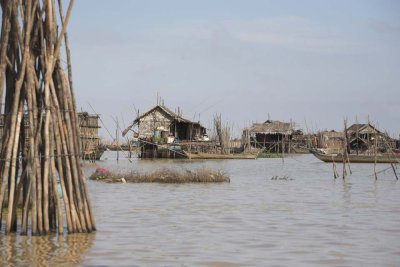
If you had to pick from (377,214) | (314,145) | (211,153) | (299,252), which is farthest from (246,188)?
(314,145)

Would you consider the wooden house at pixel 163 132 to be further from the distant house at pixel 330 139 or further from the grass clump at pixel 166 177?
the grass clump at pixel 166 177

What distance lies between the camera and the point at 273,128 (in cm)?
6975

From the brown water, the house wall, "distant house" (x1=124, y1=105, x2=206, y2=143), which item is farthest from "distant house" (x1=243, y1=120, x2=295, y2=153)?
the brown water

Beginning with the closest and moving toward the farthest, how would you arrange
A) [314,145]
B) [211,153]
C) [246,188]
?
1. [246,188]
2. [211,153]
3. [314,145]

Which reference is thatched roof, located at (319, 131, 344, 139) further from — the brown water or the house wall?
the brown water

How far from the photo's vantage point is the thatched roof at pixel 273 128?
69.2m

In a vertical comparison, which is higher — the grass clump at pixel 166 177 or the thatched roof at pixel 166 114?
the thatched roof at pixel 166 114

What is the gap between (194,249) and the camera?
397 inches

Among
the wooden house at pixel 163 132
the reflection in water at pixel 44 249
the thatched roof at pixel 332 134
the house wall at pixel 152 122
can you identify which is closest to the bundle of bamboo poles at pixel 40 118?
the reflection in water at pixel 44 249

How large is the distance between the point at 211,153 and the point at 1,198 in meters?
46.4

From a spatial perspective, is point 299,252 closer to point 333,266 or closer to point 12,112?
point 333,266

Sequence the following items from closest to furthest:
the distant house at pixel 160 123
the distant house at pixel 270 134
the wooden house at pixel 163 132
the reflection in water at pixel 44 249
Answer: the reflection in water at pixel 44 249
the wooden house at pixel 163 132
the distant house at pixel 160 123
the distant house at pixel 270 134

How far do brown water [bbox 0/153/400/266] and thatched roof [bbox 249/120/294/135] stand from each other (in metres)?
48.0

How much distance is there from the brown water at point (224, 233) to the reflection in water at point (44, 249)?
0.5 inches
